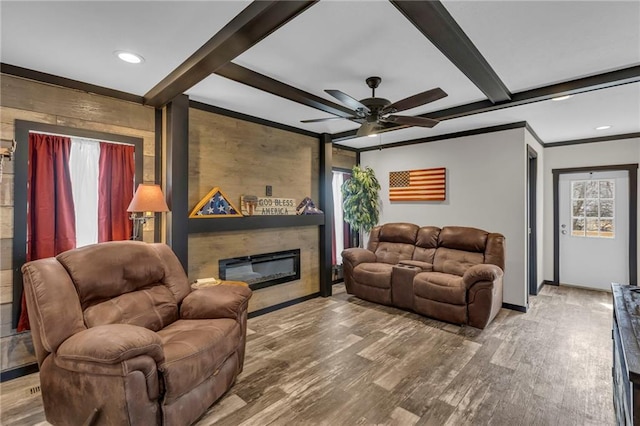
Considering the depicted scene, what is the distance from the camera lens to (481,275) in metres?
3.47

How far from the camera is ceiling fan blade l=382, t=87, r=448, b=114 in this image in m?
2.36

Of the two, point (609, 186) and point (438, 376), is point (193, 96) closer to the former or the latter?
point (438, 376)

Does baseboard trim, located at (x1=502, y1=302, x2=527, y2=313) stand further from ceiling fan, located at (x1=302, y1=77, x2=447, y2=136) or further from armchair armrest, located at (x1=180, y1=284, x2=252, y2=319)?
armchair armrest, located at (x1=180, y1=284, x2=252, y2=319)

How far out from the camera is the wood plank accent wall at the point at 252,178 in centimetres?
341

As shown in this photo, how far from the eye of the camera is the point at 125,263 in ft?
7.58

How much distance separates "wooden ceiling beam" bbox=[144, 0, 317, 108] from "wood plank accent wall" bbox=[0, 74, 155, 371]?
638 millimetres

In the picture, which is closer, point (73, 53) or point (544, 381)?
point (73, 53)

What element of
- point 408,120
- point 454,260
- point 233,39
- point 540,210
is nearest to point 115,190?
point 233,39

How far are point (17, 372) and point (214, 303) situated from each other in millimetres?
1714

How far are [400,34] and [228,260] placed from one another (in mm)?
2882

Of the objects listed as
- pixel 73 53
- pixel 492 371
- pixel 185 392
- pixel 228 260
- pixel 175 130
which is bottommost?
pixel 492 371

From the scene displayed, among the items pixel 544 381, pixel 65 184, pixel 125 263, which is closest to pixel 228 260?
pixel 125 263

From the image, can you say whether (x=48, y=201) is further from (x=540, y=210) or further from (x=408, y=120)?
(x=540, y=210)

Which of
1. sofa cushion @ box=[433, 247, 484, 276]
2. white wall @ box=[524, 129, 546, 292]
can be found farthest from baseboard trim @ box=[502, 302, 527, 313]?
white wall @ box=[524, 129, 546, 292]
